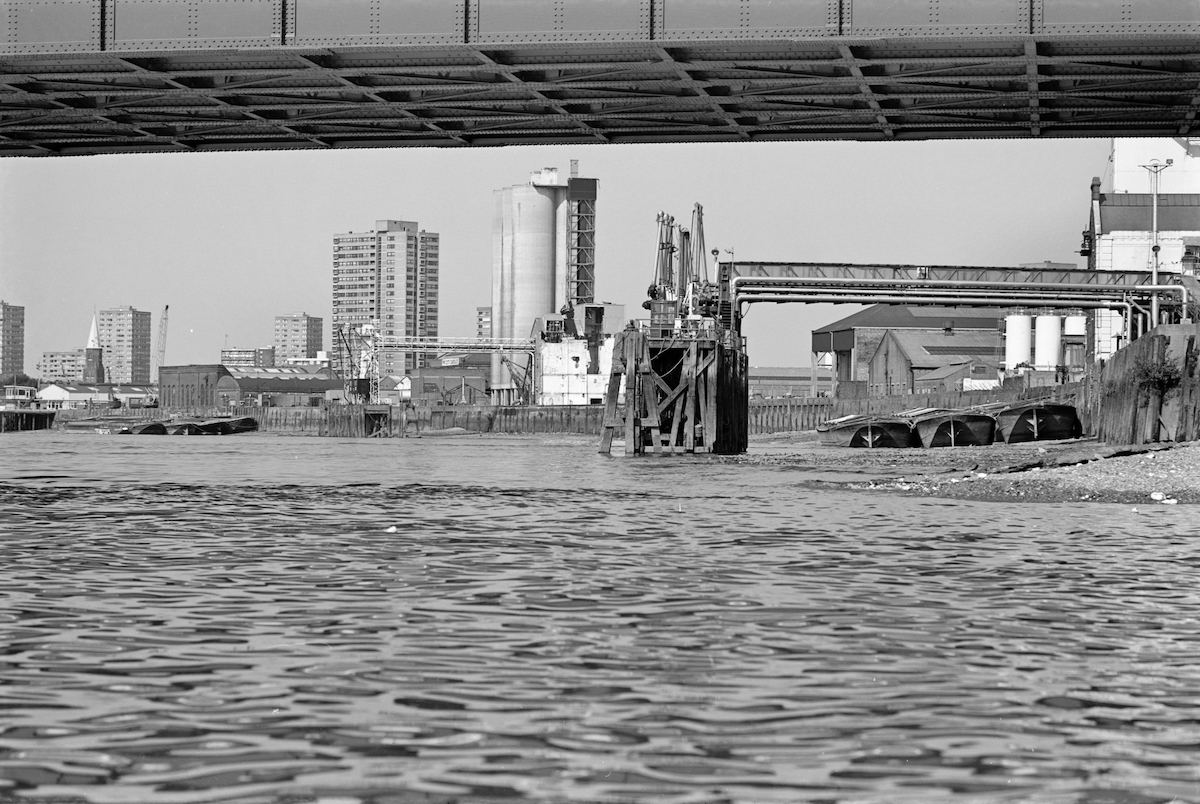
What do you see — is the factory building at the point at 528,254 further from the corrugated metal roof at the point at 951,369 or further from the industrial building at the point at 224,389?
the corrugated metal roof at the point at 951,369

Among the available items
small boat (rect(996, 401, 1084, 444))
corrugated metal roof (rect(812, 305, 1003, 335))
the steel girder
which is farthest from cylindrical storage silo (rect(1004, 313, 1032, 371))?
small boat (rect(996, 401, 1084, 444))

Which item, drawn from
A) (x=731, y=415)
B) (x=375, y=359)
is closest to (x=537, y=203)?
(x=375, y=359)

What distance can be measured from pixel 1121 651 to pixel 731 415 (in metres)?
49.6

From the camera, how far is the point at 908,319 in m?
138

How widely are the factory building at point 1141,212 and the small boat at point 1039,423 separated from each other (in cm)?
2785

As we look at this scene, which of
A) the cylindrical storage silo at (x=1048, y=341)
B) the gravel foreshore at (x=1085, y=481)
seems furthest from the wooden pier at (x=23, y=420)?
the gravel foreshore at (x=1085, y=481)

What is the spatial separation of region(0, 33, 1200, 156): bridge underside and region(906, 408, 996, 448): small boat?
1290 inches

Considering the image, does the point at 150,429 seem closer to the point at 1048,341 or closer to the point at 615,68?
the point at 1048,341

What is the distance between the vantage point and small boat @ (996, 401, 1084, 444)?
64.9 metres

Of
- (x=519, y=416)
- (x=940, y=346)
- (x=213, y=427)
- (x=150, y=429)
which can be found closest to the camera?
(x=519, y=416)

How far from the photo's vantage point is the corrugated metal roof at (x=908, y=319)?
135 meters

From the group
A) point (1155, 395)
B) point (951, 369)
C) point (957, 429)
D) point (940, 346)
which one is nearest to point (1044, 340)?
point (951, 369)

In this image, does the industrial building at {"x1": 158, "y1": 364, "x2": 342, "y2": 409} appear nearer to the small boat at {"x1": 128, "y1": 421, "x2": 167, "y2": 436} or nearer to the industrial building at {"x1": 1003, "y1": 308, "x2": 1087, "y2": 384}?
the small boat at {"x1": 128, "y1": 421, "x2": 167, "y2": 436}

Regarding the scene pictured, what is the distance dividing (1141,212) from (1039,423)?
38.3 metres
